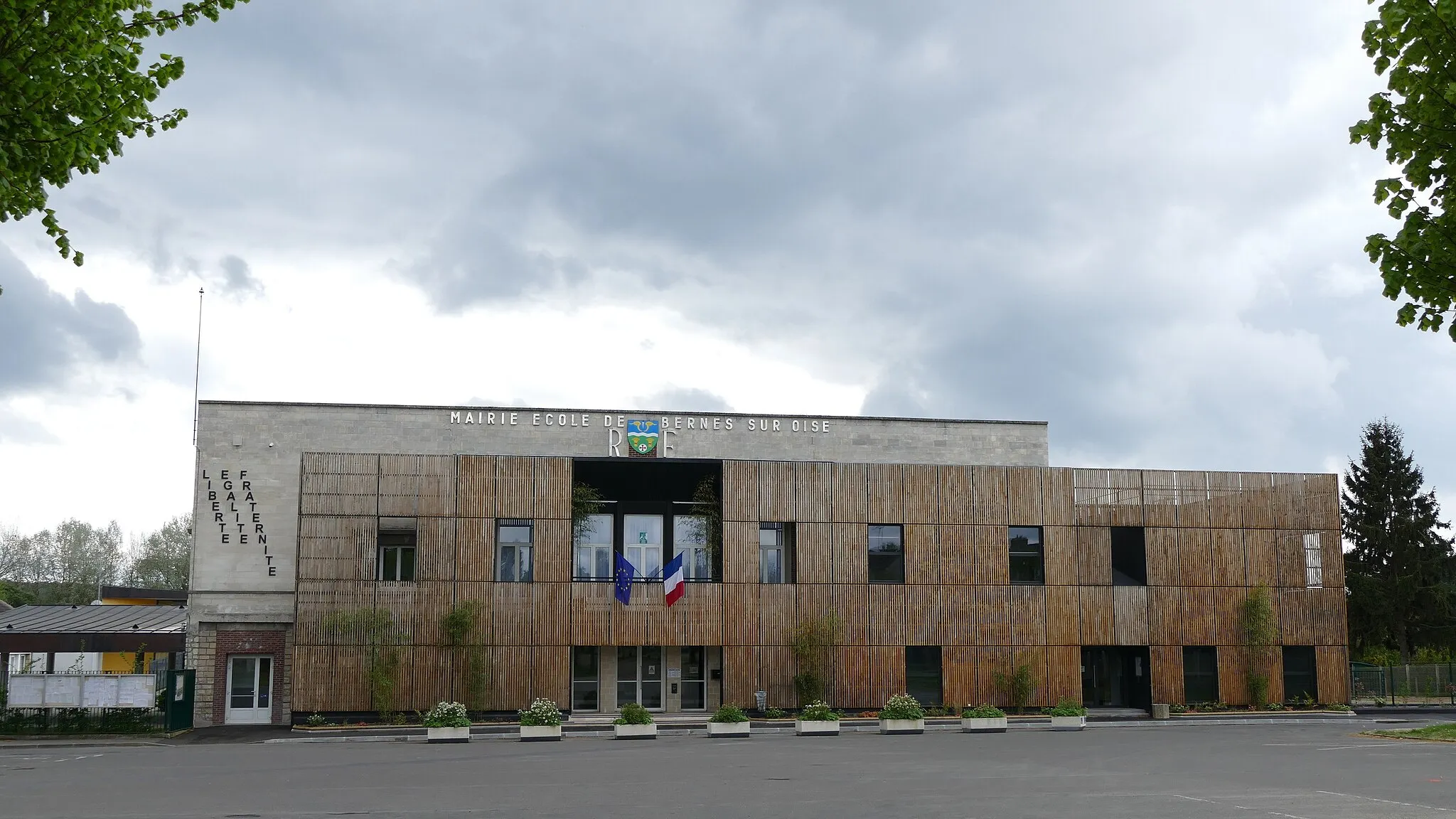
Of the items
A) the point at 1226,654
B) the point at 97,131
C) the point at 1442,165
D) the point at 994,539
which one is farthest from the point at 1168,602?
the point at 97,131

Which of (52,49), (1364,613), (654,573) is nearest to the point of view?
(52,49)

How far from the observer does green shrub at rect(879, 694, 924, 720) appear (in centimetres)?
3447

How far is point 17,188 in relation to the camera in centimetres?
990

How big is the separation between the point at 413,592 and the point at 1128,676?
24558mm

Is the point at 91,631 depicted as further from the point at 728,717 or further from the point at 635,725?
the point at 728,717

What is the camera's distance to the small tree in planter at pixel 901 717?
3409 centimetres

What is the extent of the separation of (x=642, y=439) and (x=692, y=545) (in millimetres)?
4393

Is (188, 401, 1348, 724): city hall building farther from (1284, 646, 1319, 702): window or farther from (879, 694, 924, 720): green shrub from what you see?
(879, 694, 924, 720): green shrub

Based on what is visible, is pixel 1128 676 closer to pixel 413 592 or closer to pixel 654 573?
pixel 654 573

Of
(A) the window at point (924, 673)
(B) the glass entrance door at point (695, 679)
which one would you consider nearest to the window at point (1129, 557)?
(A) the window at point (924, 673)

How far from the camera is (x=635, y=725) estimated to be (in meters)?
32.4

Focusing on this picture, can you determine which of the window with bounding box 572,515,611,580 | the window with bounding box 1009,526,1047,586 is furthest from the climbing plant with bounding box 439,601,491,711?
the window with bounding box 1009,526,1047,586

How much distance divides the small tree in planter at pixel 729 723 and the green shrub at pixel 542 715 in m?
4.35

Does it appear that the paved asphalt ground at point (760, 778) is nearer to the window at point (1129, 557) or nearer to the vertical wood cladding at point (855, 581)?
the vertical wood cladding at point (855, 581)
